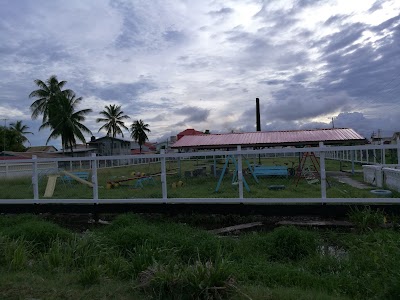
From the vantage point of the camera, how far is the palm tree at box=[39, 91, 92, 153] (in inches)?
1711

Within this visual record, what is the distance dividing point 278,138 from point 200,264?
19476mm

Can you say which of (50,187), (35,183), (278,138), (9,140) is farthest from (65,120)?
(35,183)

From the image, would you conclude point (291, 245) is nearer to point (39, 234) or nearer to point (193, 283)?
point (193, 283)

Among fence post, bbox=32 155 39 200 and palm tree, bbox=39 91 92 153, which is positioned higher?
palm tree, bbox=39 91 92 153

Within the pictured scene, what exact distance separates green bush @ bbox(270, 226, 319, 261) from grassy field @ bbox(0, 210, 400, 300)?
2 cm

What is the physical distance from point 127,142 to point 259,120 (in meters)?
39.0

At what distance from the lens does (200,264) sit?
13.7 ft

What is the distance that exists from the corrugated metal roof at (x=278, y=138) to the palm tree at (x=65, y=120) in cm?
2310

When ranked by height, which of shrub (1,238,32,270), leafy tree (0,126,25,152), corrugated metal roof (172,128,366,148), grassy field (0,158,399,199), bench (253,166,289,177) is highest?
leafy tree (0,126,25,152)

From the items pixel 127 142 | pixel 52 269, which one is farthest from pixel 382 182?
pixel 127 142

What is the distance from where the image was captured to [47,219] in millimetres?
9508

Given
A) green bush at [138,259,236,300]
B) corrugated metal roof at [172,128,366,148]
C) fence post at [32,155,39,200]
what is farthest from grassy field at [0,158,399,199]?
green bush at [138,259,236,300]

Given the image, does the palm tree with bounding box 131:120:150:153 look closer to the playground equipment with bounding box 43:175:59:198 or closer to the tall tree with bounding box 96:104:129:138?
the tall tree with bounding box 96:104:129:138

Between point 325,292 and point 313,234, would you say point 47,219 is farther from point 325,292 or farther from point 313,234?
point 325,292
